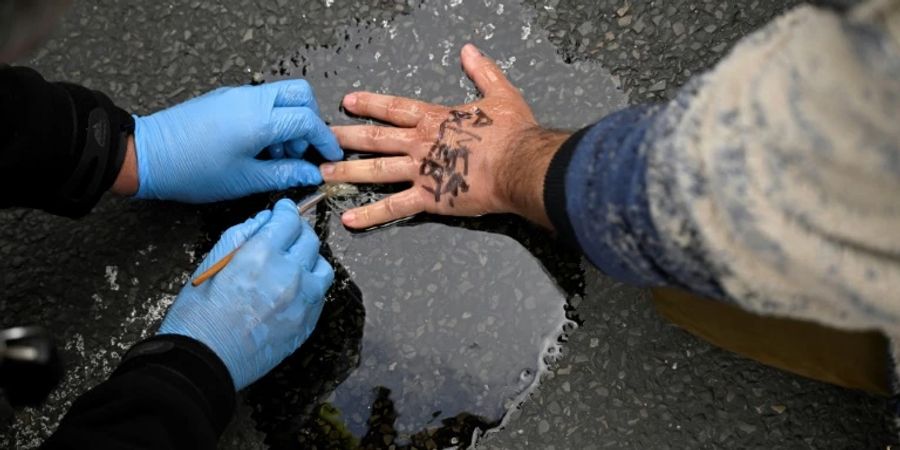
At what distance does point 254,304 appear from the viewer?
5.79 feet

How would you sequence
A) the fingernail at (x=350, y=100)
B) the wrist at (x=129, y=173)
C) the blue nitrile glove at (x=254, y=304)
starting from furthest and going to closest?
1. the fingernail at (x=350, y=100)
2. the wrist at (x=129, y=173)
3. the blue nitrile glove at (x=254, y=304)

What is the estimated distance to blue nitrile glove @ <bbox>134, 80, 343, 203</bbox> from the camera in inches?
71.6

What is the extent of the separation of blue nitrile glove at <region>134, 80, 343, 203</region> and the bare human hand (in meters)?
0.12

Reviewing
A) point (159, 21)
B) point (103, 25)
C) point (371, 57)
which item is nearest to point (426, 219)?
point (371, 57)

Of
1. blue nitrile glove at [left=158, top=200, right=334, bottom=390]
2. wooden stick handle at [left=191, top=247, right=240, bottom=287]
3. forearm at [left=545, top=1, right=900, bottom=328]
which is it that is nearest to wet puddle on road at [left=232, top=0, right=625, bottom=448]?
blue nitrile glove at [left=158, top=200, right=334, bottom=390]

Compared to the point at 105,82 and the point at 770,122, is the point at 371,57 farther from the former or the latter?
the point at 770,122

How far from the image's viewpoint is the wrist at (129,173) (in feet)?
6.11

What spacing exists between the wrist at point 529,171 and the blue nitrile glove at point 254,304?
55 cm

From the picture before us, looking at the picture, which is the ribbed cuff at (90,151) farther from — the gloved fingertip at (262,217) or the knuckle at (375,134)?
the knuckle at (375,134)

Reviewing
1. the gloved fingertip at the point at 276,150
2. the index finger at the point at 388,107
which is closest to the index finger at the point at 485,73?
the index finger at the point at 388,107

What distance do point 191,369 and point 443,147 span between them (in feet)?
2.79

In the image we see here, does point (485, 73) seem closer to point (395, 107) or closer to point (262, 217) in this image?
point (395, 107)

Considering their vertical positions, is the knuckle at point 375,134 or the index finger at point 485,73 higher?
the index finger at point 485,73

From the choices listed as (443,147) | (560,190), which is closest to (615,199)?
(560,190)
